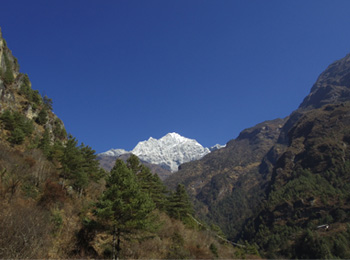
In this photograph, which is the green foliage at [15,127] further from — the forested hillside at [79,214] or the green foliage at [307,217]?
the green foliage at [307,217]

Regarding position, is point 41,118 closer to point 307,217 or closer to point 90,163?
point 90,163

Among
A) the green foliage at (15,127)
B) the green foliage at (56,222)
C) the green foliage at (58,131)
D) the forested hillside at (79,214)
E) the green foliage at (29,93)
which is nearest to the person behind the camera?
the forested hillside at (79,214)

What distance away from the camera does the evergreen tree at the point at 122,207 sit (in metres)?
16.7

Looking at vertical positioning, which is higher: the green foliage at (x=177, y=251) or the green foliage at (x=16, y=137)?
the green foliage at (x=16, y=137)

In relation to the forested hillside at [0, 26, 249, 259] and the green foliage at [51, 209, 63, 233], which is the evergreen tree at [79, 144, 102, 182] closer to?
the forested hillside at [0, 26, 249, 259]

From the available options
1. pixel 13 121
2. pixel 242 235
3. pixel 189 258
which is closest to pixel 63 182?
pixel 189 258

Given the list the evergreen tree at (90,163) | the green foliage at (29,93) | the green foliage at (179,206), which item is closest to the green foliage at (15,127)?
the evergreen tree at (90,163)

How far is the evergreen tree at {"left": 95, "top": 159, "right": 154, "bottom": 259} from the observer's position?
1672 centimetres

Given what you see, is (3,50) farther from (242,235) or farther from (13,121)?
(242,235)

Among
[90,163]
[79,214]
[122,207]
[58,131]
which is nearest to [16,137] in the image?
[90,163]

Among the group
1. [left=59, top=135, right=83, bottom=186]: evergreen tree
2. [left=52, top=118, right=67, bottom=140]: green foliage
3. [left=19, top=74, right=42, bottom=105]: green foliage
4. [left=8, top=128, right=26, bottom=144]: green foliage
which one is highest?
[left=19, top=74, right=42, bottom=105]: green foliage

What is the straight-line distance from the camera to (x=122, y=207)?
16.8 meters

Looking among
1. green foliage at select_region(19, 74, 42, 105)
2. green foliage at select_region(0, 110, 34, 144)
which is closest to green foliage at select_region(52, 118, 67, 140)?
green foliage at select_region(19, 74, 42, 105)

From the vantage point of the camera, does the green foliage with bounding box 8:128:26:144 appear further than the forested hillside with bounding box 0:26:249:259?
Yes
